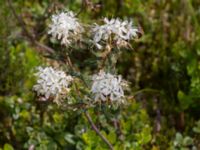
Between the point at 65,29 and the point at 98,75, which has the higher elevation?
the point at 65,29

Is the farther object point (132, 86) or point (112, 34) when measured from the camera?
point (132, 86)

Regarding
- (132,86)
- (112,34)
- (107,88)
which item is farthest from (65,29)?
(132,86)

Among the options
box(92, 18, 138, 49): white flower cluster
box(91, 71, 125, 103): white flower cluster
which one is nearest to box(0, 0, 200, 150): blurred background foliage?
box(91, 71, 125, 103): white flower cluster

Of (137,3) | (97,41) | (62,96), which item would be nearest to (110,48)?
(97,41)

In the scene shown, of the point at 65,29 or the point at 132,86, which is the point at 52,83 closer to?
the point at 65,29

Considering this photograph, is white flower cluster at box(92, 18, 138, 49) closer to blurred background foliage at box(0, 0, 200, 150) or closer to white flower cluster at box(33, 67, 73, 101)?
white flower cluster at box(33, 67, 73, 101)

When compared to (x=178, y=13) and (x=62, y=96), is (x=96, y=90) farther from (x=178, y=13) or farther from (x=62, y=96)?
(x=178, y=13)
